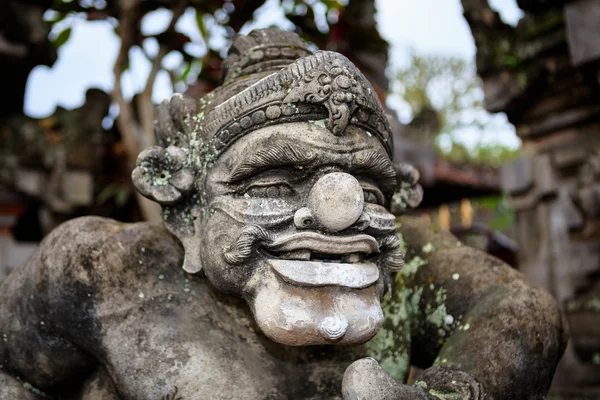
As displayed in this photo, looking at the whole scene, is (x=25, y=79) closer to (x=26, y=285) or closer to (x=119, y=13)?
(x=119, y=13)

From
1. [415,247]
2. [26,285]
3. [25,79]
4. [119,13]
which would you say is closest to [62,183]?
[25,79]

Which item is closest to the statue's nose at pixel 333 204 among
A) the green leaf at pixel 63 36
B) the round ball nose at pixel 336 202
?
the round ball nose at pixel 336 202

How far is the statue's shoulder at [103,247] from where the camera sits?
1545mm

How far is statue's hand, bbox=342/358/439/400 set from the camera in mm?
1190

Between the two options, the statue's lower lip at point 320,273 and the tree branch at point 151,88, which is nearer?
the statue's lower lip at point 320,273

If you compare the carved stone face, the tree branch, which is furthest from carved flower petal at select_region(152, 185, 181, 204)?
the tree branch

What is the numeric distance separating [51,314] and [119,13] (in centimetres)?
212

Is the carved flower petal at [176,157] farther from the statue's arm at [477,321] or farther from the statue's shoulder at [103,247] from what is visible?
the statue's arm at [477,321]

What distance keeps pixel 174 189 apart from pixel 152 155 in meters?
0.10

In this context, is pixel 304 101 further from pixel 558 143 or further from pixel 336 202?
pixel 558 143

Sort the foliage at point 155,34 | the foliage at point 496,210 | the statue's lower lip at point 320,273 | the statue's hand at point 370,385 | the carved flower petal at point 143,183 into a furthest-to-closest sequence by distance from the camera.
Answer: the foliage at point 496,210
the foliage at point 155,34
the carved flower petal at point 143,183
the statue's lower lip at point 320,273
the statue's hand at point 370,385

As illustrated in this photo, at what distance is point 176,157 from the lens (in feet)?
5.07

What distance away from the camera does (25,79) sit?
394cm

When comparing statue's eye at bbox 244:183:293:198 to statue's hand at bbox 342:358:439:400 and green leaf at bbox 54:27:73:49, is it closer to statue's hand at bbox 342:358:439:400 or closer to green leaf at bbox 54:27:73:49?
statue's hand at bbox 342:358:439:400
